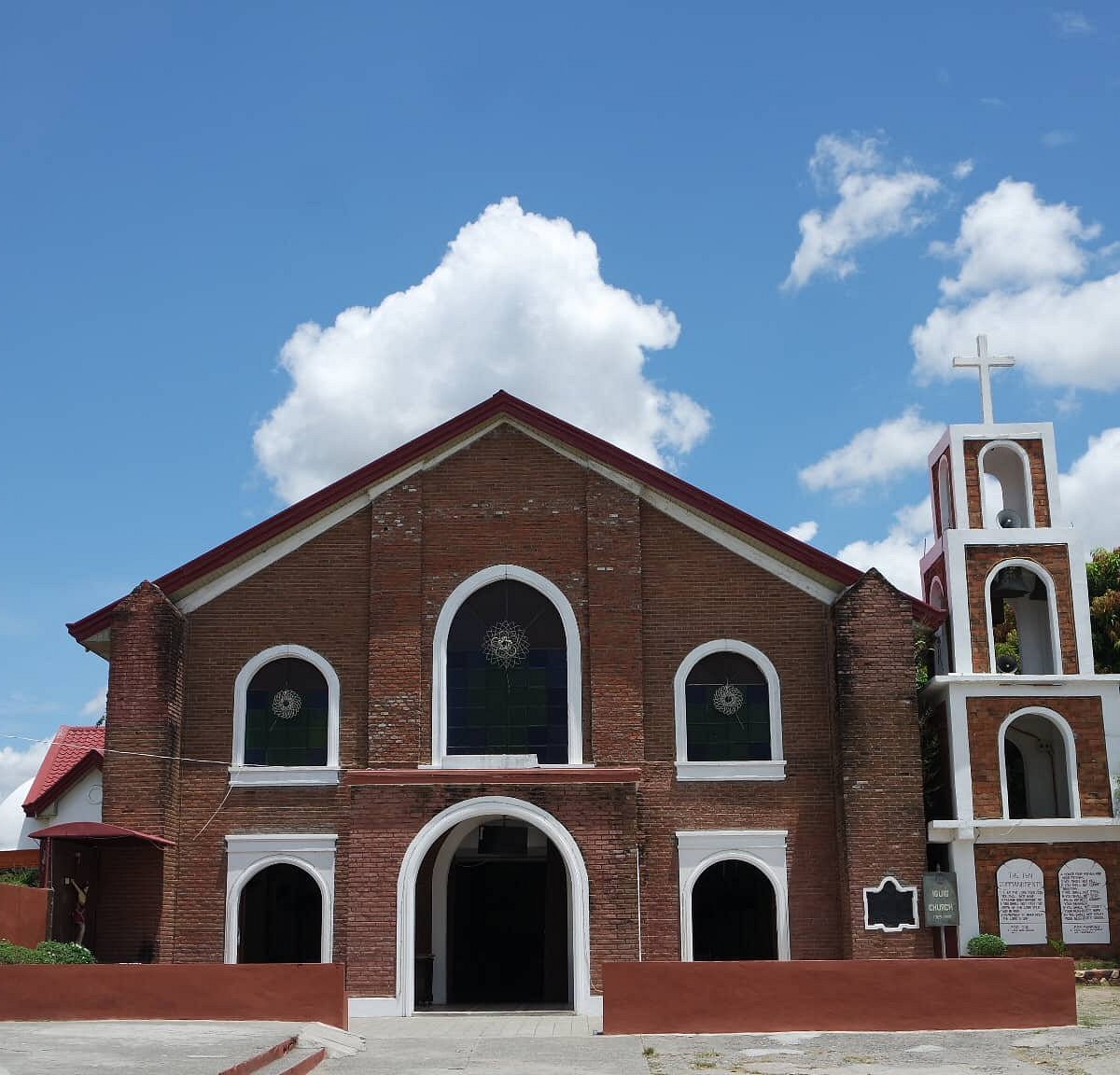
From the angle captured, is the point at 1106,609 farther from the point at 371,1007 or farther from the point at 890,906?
the point at 371,1007

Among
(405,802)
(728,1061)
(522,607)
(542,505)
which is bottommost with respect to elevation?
(728,1061)

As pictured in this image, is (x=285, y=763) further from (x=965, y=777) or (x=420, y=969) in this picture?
(x=965, y=777)

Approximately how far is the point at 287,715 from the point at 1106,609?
19.7 metres

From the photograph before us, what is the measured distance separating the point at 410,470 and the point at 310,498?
1.65 m

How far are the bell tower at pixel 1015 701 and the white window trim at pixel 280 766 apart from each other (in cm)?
922

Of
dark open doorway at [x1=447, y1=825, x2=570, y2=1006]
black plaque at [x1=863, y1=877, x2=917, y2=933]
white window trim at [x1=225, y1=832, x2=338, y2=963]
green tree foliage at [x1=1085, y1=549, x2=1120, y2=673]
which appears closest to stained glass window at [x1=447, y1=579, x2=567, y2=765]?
white window trim at [x1=225, y1=832, x2=338, y2=963]

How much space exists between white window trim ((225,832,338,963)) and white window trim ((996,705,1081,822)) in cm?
1016

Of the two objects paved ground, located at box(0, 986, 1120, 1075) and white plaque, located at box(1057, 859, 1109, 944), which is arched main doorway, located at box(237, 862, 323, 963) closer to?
paved ground, located at box(0, 986, 1120, 1075)

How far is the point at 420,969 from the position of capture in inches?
956

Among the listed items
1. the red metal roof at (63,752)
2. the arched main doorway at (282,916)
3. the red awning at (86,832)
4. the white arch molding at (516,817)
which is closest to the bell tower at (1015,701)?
the white arch molding at (516,817)

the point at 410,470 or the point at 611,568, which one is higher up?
the point at 410,470

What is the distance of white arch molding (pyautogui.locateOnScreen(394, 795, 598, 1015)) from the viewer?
72.0ft

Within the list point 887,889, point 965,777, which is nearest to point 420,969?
point 887,889

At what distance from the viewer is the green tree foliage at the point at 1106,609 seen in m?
34.1
